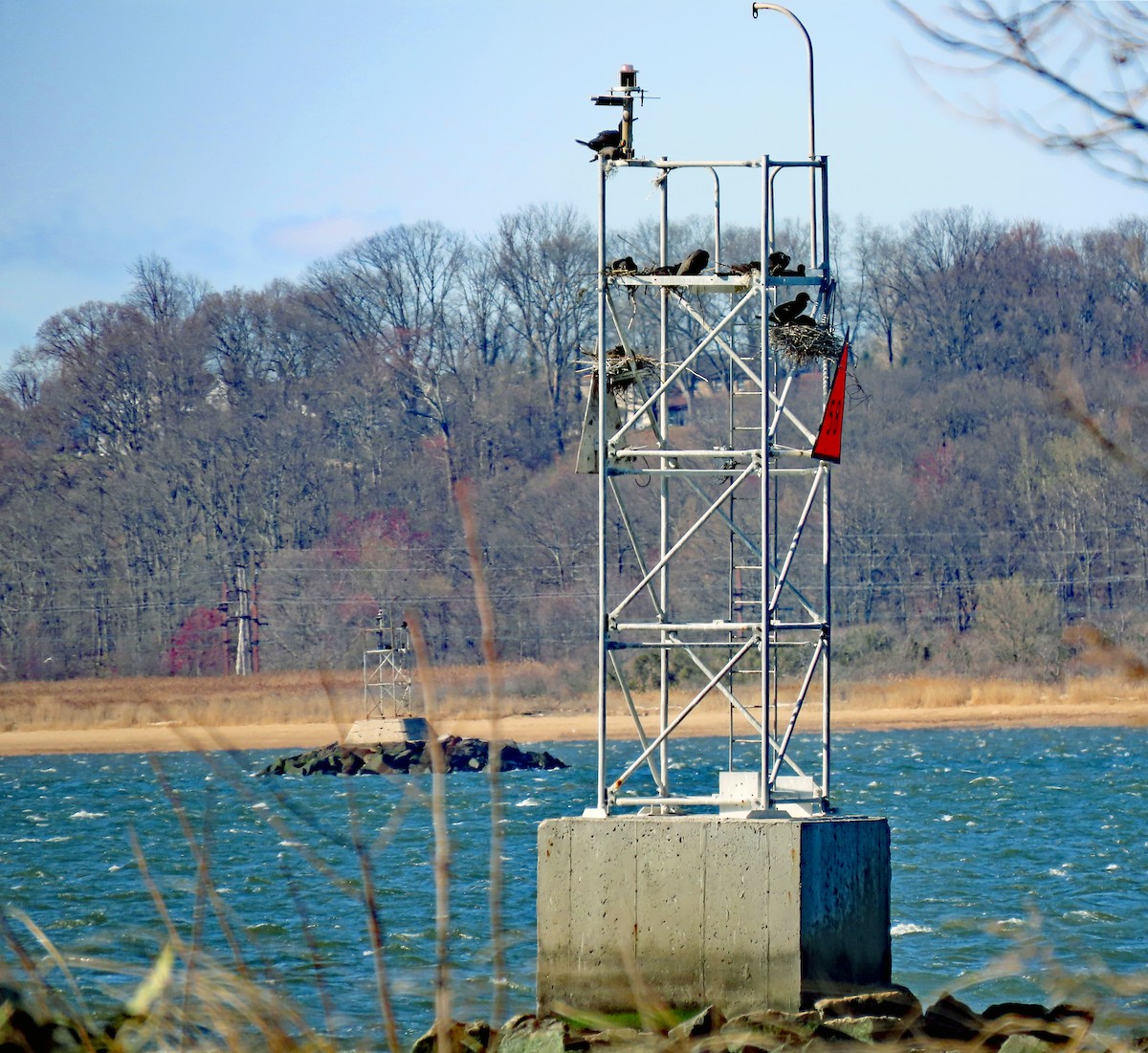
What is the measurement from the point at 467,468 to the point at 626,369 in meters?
67.9

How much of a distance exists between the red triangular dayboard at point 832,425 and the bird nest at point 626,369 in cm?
131

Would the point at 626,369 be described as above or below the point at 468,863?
above

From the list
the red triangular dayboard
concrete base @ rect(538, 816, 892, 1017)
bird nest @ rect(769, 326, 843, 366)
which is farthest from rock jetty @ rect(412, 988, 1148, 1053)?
bird nest @ rect(769, 326, 843, 366)

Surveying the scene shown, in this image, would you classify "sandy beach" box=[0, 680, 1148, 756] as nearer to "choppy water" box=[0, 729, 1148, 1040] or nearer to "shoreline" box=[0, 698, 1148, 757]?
"shoreline" box=[0, 698, 1148, 757]

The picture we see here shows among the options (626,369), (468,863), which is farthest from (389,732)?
(626,369)

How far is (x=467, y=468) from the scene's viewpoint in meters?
80.1

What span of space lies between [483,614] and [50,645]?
220ft

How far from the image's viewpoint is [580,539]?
236ft

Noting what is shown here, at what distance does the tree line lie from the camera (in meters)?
67.3

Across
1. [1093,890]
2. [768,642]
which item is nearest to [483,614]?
[768,642]

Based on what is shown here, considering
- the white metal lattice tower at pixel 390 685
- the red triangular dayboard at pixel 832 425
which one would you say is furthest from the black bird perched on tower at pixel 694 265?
the white metal lattice tower at pixel 390 685

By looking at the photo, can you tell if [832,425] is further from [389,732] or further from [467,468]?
[467,468]

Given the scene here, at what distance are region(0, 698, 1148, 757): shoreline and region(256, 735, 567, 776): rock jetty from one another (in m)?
4.44

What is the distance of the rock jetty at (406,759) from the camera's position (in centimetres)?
4344
